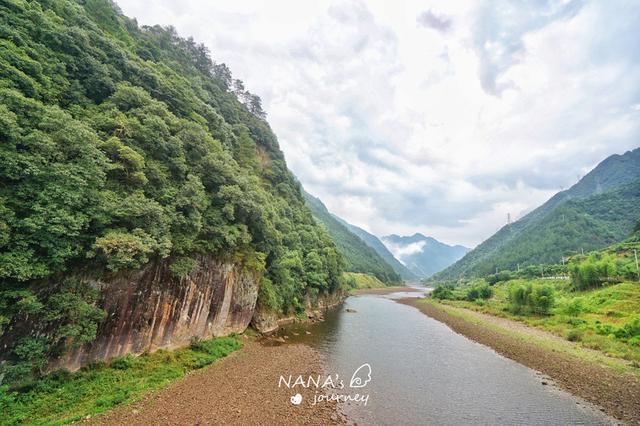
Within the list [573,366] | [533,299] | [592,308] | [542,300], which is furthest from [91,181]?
[592,308]

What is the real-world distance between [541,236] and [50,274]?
197233 mm

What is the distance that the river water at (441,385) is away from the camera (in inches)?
614

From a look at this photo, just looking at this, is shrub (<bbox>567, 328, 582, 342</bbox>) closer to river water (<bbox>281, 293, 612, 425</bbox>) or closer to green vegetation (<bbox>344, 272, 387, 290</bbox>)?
river water (<bbox>281, 293, 612, 425</bbox>)

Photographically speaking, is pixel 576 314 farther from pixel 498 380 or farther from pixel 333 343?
pixel 333 343

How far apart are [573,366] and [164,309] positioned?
34.7 metres

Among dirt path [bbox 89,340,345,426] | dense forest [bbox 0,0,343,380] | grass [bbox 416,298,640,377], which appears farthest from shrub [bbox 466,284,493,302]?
dirt path [bbox 89,340,345,426]

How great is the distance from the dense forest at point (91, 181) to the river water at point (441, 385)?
1405 centimetres

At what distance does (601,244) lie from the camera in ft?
401

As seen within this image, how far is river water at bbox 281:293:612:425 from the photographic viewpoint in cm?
1559

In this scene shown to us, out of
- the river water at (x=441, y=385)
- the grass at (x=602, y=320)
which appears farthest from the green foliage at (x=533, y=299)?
the river water at (x=441, y=385)

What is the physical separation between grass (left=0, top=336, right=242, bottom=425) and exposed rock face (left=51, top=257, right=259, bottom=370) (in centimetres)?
78

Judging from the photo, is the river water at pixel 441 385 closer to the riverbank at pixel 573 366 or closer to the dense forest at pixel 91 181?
the riverbank at pixel 573 366

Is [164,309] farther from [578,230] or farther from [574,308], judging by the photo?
[578,230]

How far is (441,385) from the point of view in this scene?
20.1m
